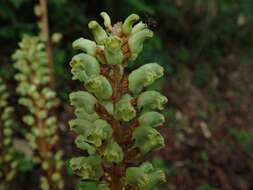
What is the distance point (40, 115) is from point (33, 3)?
3031mm

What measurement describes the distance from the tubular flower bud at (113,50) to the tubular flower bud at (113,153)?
0.33 meters

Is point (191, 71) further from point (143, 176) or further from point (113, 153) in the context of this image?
point (113, 153)

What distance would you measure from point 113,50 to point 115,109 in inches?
9.2

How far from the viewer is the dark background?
6164mm

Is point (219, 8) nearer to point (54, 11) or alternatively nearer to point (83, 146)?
point (54, 11)

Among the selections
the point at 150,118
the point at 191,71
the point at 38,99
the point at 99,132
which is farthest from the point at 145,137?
the point at 191,71

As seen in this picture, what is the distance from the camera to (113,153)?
200cm

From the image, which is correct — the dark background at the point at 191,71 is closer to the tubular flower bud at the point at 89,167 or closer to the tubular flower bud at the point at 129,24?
the tubular flower bud at the point at 129,24

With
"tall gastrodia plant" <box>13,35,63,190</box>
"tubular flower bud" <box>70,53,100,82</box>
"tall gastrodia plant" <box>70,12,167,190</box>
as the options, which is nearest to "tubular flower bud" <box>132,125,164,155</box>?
"tall gastrodia plant" <box>70,12,167,190</box>

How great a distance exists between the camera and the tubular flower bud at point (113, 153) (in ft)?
6.57

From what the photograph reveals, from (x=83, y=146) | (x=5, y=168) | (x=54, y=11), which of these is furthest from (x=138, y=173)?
(x=54, y=11)

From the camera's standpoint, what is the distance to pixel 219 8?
28.7 feet

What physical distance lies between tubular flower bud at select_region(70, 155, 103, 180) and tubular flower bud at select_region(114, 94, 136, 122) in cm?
21

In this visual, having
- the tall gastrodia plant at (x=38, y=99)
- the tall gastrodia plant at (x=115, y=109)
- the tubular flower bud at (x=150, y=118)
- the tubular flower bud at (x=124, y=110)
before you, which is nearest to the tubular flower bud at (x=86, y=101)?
the tall gastrodia plant at (x=115, y=109)
